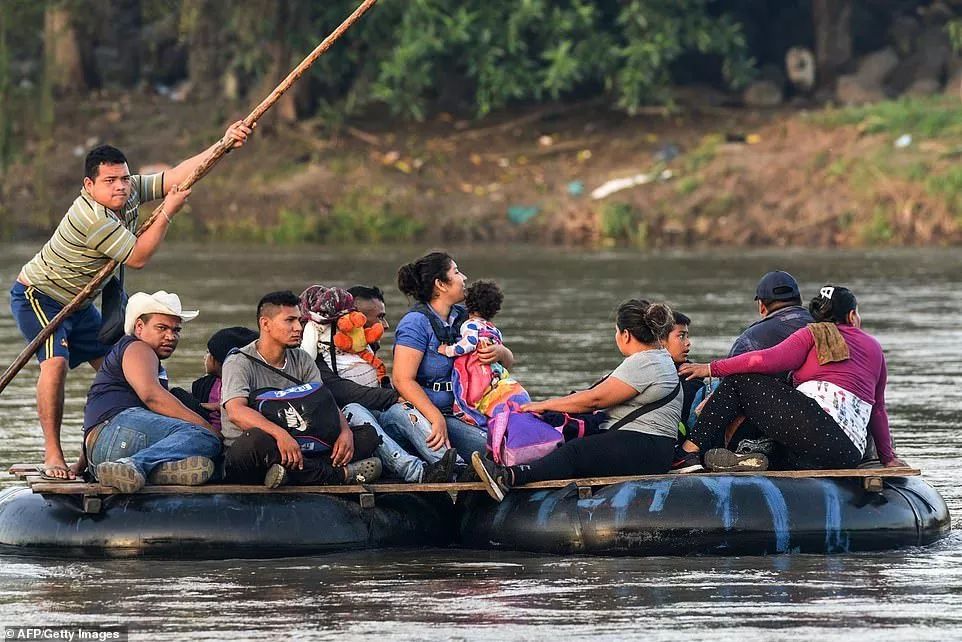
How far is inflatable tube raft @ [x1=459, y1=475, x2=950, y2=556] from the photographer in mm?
10305

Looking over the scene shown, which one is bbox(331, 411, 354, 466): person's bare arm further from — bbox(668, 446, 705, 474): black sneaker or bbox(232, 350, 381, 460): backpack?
bbox(668, 446, 705, 474): black sneaker

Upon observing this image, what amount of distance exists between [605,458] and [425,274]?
1.37 meters

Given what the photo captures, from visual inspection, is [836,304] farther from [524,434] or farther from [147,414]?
[147,414]

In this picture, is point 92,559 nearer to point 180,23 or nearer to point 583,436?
point 583,436

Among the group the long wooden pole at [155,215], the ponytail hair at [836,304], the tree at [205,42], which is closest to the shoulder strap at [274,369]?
the long wooden pole at [155,215]

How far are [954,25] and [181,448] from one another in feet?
87.8

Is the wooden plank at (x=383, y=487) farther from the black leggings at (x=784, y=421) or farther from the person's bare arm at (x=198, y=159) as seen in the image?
the person's bare arm at (x=198, y=159)

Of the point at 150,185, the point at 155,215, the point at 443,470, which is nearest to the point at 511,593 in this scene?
the point at 443,470

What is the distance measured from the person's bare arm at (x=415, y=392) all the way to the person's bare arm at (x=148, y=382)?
106 cm

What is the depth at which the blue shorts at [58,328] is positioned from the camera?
451 inches

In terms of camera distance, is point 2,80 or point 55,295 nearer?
point 55,295

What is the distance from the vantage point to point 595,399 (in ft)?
34.8

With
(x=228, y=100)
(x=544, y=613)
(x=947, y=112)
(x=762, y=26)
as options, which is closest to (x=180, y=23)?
(x=228, y=100)

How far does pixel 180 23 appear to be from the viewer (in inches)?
1447
